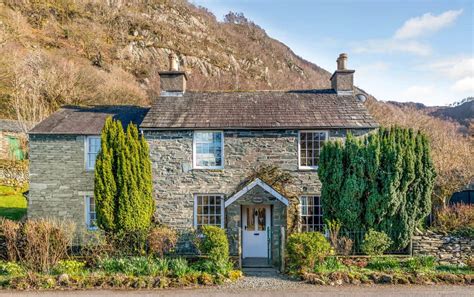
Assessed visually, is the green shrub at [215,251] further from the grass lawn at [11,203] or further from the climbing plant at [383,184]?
the grass lawn at [11,203]

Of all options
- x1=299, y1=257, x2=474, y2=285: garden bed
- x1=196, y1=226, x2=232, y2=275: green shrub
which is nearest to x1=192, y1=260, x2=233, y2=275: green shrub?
x1=196, y1=226, x2=232, y2=275: green shrub

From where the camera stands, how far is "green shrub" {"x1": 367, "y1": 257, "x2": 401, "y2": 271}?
1184 cm

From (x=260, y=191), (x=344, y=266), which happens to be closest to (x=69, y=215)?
(x=260, y=191)

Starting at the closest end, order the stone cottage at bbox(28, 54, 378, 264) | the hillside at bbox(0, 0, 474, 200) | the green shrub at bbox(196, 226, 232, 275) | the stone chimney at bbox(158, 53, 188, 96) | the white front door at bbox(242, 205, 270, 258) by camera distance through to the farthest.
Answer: the green shrub at bbox(196, 226, 232, 275)
the white front door at bbox(242, 205, 270, 258)
the stone cottage at bbox(28, 54, 378, 264)
the stone chimney at bbox(158, 53, 188, 96)
the hillside at bbox(0, 0, 474, 200)

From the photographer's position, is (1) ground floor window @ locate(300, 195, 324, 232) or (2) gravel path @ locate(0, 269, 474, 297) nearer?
(2) gravel path @ locate(0, 269, 474, 297)

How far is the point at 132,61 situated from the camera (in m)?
54.3

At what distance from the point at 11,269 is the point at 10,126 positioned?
23363 mm

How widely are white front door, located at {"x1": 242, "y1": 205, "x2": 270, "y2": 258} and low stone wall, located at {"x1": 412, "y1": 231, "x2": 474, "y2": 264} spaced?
602cm

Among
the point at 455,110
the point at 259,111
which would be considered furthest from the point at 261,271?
the point at 455,110

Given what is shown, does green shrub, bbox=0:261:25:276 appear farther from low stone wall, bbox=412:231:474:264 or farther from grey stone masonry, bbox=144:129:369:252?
low stone wall, bbox=412:231:474:264

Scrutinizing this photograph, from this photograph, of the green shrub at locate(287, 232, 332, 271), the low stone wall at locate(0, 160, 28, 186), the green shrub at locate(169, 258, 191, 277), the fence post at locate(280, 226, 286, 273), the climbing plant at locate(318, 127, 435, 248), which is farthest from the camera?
the low stone wall at locate(0, 160, 28, 186)

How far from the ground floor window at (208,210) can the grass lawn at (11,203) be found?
1108 centimetres

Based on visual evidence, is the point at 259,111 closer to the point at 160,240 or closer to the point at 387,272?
the point at 160,240

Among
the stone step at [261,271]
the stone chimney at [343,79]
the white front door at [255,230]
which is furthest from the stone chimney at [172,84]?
the stone step at [261,271]
